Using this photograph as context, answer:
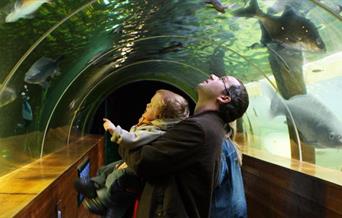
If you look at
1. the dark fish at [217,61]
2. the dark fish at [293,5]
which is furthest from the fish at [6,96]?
the dark fish at [217,61]

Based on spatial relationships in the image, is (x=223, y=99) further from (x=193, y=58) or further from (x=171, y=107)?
(x=193, y=58)

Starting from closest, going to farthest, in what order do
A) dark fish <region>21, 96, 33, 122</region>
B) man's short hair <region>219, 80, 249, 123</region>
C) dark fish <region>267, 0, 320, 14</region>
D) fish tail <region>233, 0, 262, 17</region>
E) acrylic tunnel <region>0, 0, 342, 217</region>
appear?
man's short hair <region>219, 80, 249, 123</region> → acrylic tunnel <region>0, 0, 342, 217</region> → dark fish <region>267, 0, 320, 14</region> → dark fish <region>21, 96, 33, 122</region> → fish tail <region>233, 0, 262, 17</region>

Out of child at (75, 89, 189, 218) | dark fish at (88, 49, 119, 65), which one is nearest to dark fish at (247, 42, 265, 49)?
dark fish at (88, 49, 119, 65)

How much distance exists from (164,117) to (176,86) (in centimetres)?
947

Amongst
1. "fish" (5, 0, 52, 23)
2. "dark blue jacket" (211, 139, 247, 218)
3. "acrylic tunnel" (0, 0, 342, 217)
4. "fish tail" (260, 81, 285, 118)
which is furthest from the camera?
"fish tail" (260, 81, 285, 118)

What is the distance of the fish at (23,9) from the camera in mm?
3744

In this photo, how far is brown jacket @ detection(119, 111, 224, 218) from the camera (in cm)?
298

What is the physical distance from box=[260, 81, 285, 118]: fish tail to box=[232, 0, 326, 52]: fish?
4.63ft

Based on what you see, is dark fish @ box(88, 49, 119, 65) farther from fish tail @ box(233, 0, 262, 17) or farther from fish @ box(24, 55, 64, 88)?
fish tail @ box(233, 0, 262, 17)

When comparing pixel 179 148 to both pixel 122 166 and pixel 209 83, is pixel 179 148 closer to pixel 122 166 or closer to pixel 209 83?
pixel 209 83

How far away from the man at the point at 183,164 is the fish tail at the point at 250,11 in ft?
8.47

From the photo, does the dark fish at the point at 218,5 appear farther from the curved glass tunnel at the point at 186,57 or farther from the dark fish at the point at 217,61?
the dark fish at the point at 217,61

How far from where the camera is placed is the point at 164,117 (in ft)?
12.4

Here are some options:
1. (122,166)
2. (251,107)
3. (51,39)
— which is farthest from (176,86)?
(122,166)
